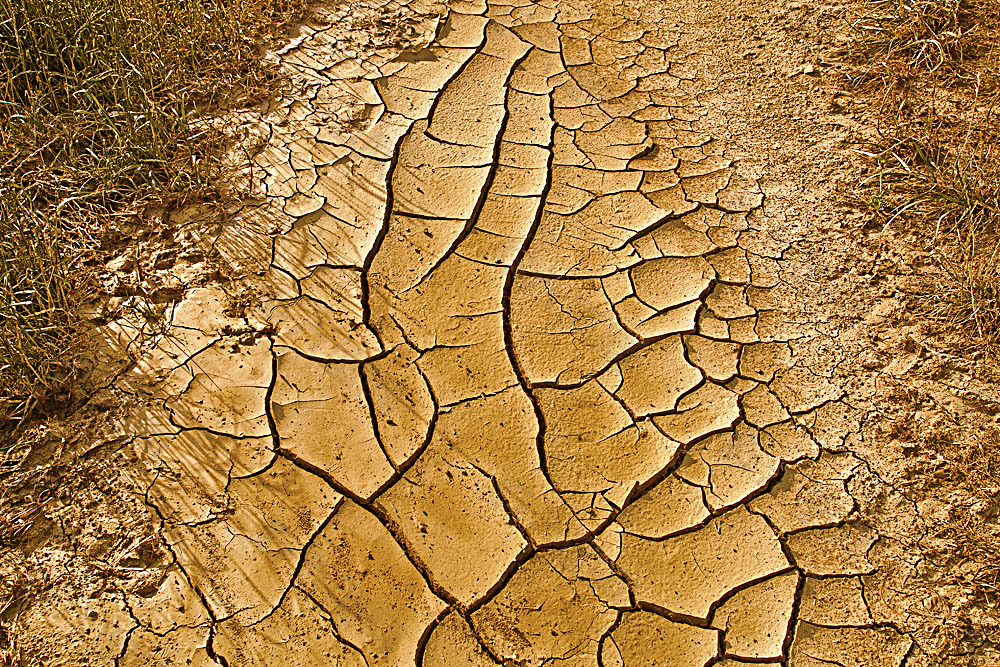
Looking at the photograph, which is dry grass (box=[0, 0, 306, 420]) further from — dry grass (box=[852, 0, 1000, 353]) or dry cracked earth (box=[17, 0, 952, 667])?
dry grass (box=[852, 0, 1000, 353])

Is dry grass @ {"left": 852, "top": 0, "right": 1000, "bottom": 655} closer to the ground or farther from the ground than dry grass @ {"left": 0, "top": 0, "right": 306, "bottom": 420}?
closer to the ground

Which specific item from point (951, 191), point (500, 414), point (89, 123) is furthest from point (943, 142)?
point (89, 123)

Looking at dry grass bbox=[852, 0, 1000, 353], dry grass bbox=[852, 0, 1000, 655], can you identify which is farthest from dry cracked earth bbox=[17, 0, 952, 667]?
dry grass bbox=[852, 0, 1000, 353]

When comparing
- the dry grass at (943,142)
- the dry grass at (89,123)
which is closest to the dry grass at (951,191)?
the dry grass at (943,142)

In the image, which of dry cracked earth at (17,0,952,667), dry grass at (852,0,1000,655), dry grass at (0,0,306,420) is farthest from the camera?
dry grass at (0,0,306,420)

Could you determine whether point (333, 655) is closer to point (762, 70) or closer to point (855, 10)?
point (762, 70)
